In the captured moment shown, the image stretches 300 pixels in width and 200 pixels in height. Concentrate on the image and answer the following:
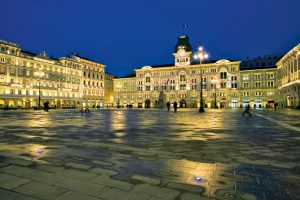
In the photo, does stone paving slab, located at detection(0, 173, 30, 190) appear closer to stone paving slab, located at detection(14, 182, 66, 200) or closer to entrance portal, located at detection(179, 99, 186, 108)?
stone paving slab, located at detection(14, 182, 66, 200)

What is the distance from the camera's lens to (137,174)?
12.6 ft

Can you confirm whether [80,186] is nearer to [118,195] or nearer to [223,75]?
[118,195]

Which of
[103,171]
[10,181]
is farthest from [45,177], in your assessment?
[103,171]

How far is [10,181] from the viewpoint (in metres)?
3.43

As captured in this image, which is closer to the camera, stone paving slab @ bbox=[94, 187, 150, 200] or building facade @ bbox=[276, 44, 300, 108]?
stone paving slab @ bbox=[94, 187, 150, 200]

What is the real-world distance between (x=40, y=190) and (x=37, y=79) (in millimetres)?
74466

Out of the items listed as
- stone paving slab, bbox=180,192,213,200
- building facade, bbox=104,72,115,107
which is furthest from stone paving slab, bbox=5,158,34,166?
building facade, bbox=104,72,115,107

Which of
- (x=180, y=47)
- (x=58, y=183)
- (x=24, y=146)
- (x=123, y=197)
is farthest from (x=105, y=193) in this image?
(x=180, y=47)

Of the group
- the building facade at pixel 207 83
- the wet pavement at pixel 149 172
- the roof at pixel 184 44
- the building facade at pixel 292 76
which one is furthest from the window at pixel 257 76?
the wet pavement at pixel 149 172

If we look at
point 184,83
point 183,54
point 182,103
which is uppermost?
point 183,54

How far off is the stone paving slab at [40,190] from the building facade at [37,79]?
2024 inches

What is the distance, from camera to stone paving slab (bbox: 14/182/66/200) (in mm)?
2982

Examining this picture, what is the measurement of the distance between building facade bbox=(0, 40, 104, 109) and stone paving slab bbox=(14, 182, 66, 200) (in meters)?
51.4

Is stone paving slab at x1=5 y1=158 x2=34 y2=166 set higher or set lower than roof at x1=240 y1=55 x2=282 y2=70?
lower
